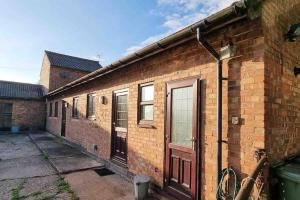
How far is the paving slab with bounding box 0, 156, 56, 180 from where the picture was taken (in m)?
6.25

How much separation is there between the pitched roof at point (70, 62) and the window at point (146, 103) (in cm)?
1931

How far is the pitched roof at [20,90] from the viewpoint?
2072 centimetres

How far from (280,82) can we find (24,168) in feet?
23.9

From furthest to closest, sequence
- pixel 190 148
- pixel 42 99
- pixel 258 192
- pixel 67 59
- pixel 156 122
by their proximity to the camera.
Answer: pixel 67 59 < pixel 42 99 < pixel 156 122 < pixel 190 148 < pixel 258 192

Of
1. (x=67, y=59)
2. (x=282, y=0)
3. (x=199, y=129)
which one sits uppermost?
(x=67, y=59)

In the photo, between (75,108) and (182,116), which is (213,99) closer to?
(182,116)

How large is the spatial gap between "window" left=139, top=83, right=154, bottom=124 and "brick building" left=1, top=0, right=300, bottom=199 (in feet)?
0.08

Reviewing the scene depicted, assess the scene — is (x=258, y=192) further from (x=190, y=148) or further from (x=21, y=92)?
(x=21, y=92)

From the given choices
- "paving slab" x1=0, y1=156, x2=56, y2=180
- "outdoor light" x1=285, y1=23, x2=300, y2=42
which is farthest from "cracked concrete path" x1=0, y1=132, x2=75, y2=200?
"outdoor light" x1=285, y1=23, x2=300, y2=42

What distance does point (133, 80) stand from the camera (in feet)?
20.3

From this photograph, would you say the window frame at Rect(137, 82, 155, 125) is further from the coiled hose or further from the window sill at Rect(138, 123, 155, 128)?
the coiled hose

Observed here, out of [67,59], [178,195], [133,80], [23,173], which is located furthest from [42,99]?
[178,195]

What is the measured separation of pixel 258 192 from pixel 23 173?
243 inches

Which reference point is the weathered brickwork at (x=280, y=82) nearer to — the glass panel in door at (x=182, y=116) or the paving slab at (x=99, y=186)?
the glass panel in door at (x=182, y=116)
